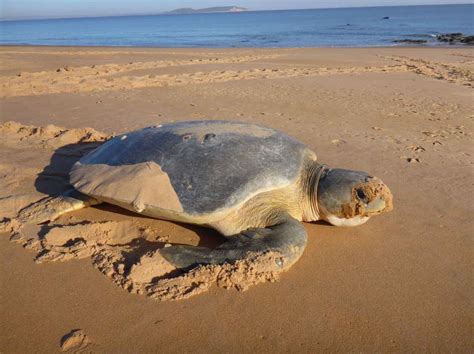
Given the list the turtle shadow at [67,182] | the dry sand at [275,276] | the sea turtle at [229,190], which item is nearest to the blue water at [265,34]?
the dry sand at [275,276]

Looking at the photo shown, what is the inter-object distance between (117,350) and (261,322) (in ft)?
2.24

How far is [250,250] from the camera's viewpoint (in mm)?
2188

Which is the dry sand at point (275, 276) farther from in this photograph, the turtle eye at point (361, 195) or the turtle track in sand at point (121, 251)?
the turtle eye at point (361, 195)

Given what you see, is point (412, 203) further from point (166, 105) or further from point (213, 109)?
point (166, 105)

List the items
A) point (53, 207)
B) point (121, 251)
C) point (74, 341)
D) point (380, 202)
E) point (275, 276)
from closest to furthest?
point (74, 341), point (275, 276), point (121, 251), point (380, 202), point (53, 207)

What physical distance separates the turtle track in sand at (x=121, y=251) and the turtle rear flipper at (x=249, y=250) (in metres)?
0.04

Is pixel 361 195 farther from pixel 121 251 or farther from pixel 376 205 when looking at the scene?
pixel 121 251

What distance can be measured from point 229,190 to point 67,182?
5.75 feet

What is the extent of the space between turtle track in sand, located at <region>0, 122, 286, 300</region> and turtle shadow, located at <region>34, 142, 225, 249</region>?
35 millimetres

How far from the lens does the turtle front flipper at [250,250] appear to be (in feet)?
7.02

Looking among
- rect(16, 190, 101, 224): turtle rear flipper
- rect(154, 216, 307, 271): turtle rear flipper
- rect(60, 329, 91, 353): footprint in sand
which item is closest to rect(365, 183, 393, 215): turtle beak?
Result: rect(154, 216, 307, 271): turtle rear flipper

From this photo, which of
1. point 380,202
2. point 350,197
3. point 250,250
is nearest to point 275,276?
point 250,250

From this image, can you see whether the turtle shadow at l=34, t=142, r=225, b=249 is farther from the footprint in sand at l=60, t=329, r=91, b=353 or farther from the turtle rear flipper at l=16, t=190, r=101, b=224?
the footprint in sand at l=60, t=329, r=91, b=353

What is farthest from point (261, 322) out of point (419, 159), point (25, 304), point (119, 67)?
point (119, 67)
